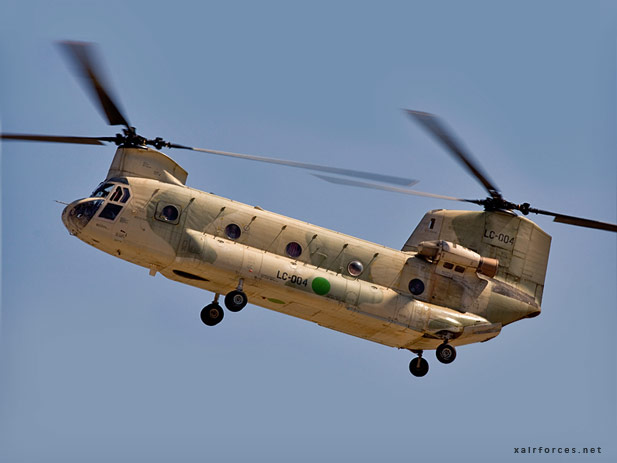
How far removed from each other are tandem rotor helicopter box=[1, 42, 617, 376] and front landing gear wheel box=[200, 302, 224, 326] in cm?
3

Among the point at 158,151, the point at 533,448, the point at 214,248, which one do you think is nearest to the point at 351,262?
the point at 214,248

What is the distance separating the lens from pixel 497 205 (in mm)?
28656

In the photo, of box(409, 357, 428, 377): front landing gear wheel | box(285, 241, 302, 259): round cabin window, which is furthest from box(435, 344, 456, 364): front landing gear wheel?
box(285, 241, 302, 259): round cabin window

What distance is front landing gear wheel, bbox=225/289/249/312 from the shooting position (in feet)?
84.0

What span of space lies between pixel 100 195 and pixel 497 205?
35.4ft

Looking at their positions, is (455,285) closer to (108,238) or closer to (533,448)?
(533,448)

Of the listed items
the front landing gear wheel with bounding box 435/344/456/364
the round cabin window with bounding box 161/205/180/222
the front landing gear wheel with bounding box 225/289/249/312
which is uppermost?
the round cabin window with bounding box 161/205/180/222

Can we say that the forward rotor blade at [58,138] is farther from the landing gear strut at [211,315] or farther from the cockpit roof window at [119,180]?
the landing gear strut at [211,315]

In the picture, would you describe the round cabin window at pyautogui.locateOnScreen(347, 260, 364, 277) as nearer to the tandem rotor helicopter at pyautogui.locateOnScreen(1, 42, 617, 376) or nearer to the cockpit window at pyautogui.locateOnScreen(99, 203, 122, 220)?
the tandem rotor helicopter at pyautogui.locateOnScreen(1, 42, 617, 376)

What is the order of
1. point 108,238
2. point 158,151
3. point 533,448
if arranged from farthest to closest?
1. point 533,448
2. point 158,151
3. point 108,238

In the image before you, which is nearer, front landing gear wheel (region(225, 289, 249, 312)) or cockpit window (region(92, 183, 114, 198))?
front landing gear wheel (region(225, 289, 249, 312))

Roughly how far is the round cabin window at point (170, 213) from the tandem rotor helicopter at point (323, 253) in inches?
1.0

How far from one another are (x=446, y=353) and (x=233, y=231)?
6552 mm

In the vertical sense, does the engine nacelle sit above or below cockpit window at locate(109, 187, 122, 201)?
above
